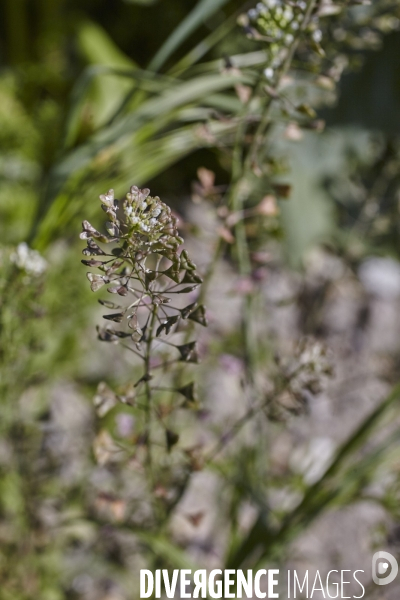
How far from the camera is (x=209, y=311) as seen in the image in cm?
59

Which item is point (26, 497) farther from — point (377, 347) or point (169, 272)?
point (377, 347)

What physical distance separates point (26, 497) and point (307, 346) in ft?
1.58

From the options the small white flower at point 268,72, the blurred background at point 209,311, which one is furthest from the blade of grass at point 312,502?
the small white flower at point 268,72

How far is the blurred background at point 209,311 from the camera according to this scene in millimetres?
613

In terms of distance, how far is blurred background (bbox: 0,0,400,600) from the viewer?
61 cm

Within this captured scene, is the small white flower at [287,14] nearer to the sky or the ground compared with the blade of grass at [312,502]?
nearer to the sky

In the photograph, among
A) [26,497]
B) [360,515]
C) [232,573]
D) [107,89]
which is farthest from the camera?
[107,89]

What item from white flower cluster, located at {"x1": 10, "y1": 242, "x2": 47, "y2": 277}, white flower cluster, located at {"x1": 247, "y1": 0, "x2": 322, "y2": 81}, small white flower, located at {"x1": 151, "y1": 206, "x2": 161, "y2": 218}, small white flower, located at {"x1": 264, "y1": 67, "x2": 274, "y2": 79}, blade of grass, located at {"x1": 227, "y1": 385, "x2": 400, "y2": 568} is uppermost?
white flower cluster, located at {"x1": 247, "y1": 0, "x2": 322, "y2": 81}

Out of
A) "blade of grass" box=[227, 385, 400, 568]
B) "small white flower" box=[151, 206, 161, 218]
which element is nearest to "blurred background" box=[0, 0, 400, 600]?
"blade of grass" box=[227, 385, 400, 568]

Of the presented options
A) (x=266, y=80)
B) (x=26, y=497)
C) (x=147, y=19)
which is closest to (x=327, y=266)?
(x=147, y=19)

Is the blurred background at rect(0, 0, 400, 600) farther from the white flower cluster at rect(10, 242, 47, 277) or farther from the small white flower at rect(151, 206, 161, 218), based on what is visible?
the small white flower at rect(151, 206, 161, 218)

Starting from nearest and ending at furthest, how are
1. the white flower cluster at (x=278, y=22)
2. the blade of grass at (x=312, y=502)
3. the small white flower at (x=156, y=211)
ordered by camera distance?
1. the small white flower at (x=156, y=211)
2. the white flower cluster at (x=278, y=22)
3. the blade of grass at (x=312, y=502)

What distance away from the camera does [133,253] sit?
0.34m

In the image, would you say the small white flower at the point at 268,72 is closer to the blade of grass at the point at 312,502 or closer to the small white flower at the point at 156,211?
the small white flower at the point at 156,211
